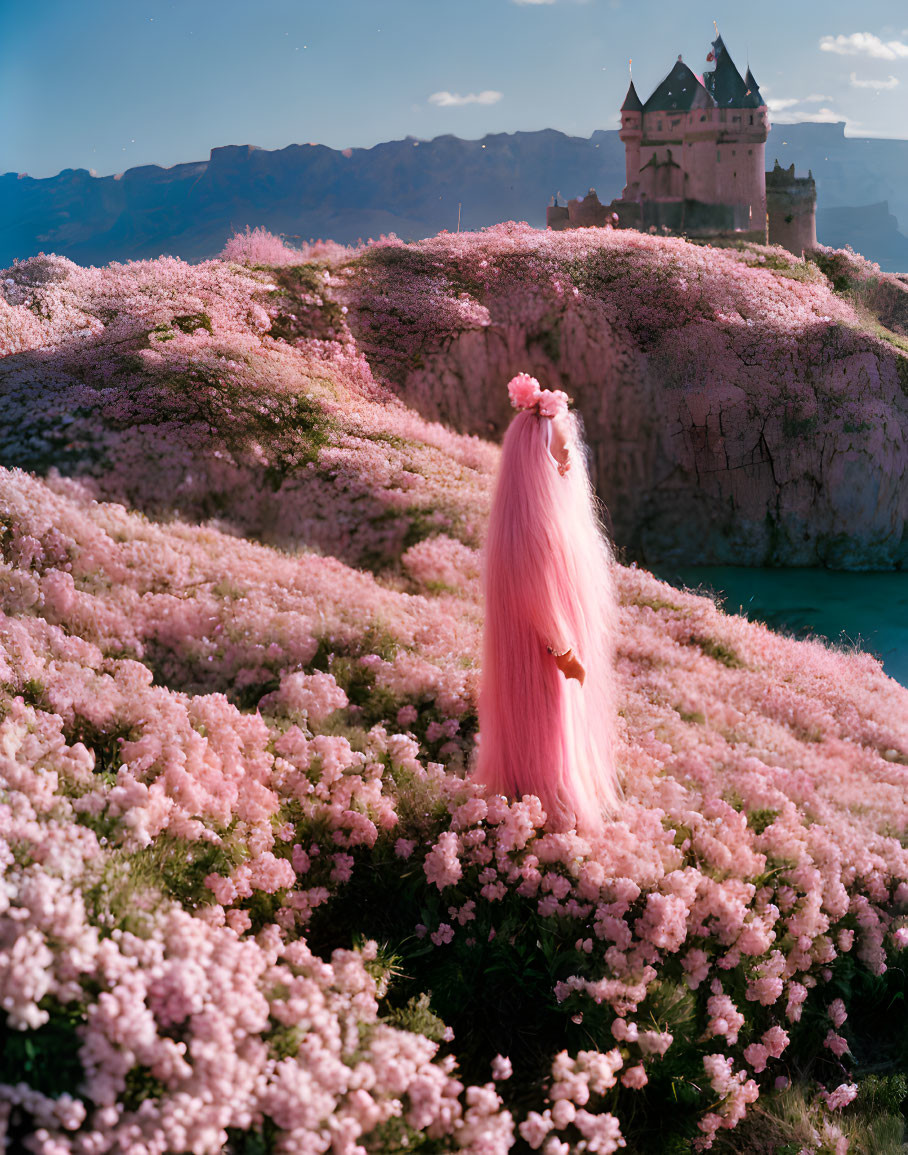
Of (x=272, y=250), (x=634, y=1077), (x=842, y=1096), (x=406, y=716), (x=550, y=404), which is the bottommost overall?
(x=842, y=1096)

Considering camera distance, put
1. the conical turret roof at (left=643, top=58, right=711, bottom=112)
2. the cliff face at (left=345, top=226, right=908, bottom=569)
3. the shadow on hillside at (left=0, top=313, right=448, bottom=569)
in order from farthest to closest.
→ the conical turret roof at (left=643, top=58, right=711, bottom=112) → the cliff face at (left=345, top=226, right=908, bottom=569) → the shadow on hillside at (left=0, top=313, right=448, bottom=569)

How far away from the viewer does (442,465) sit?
39.9ft

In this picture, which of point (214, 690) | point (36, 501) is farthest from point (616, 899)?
point (36, 501)

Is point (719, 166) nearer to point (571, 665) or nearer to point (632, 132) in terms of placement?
point (632, 132)

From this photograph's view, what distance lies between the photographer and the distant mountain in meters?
65.2

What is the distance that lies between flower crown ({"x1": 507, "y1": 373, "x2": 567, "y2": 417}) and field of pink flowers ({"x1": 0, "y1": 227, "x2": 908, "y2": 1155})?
2.49 m

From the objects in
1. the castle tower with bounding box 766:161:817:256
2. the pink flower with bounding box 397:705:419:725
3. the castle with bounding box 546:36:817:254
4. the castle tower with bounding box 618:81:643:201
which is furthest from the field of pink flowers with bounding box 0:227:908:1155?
the castle tower with bounding box 618:81:643:201

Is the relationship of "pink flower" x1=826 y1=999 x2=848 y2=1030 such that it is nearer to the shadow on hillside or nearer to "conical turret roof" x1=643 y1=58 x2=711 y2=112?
the shadow on hillside

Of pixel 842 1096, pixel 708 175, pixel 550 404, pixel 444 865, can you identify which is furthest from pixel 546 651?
pixel 708 175

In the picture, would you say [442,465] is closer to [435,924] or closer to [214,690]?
[214,690]

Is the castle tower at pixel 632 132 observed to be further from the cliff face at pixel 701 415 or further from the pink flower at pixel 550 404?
the pink flower at pixel 550 404

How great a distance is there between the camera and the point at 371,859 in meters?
5.09

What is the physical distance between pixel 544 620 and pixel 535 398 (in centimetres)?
136

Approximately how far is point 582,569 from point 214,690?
3636mm
